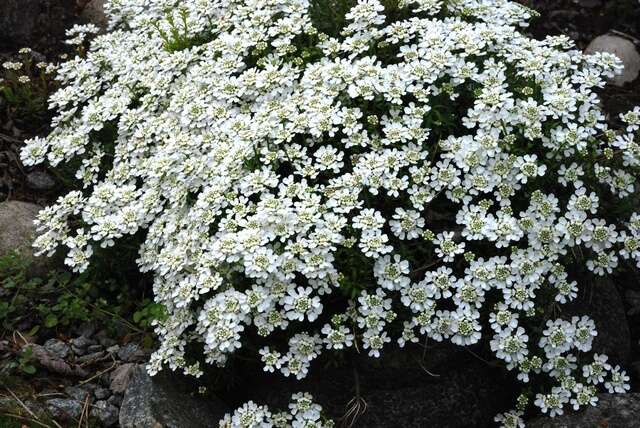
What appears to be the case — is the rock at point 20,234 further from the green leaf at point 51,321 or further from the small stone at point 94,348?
the small stone at point 94,348

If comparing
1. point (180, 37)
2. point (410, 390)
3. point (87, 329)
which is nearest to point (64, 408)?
point (87, 329)

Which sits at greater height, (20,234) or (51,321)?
(20,234)

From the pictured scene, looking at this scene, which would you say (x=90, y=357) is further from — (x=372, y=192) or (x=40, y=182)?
(x=372, y=192)

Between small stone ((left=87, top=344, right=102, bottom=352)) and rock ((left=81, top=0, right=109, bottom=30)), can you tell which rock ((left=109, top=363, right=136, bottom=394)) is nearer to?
small stone ((left=87, top=344, right=102, bottom=352))

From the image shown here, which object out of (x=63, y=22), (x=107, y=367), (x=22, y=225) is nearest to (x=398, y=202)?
(x=107, y=367)

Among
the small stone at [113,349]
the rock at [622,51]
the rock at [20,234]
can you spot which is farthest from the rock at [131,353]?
the rock at [622,51]

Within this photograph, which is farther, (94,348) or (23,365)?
(94,348)

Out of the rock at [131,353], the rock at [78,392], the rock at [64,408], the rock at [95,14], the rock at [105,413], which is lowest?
the rock at [131,353]
